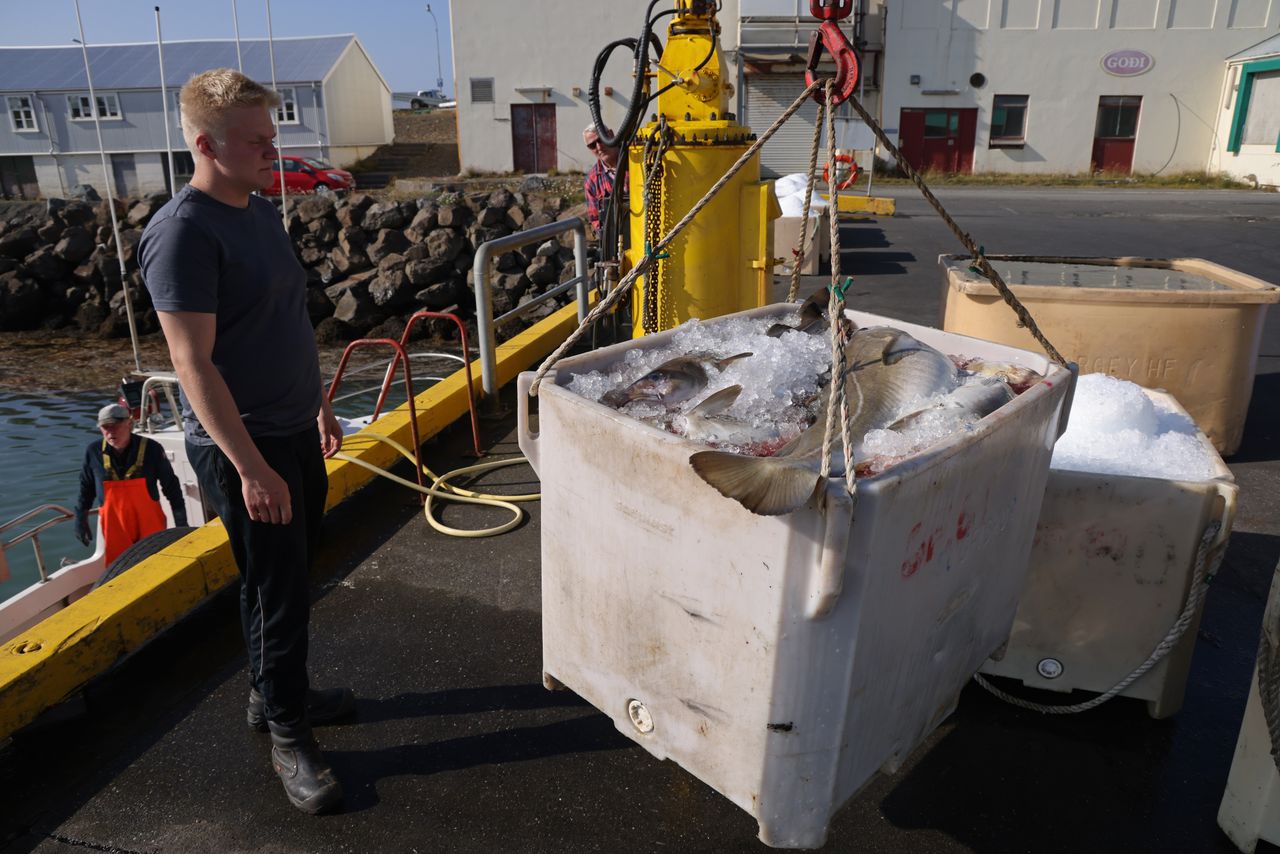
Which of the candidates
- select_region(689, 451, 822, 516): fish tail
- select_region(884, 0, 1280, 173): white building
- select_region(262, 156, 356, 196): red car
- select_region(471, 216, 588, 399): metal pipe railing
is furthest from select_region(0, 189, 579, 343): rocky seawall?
select_region(689, 451, 822, 516): fish tail

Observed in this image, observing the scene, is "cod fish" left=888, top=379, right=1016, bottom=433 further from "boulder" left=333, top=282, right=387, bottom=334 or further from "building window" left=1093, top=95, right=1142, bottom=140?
"building window" left=1093, top=95, right=1142, bottom=140

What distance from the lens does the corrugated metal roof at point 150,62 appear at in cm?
3712

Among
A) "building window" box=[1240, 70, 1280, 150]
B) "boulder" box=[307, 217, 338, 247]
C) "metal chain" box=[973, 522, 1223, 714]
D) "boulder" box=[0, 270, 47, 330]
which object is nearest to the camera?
"metal chain" box=[973, 522, 1223, 714]

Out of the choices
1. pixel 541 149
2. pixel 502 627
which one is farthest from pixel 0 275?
pixel 502 627

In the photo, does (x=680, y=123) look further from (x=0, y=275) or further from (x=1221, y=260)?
(x=0, y=275)

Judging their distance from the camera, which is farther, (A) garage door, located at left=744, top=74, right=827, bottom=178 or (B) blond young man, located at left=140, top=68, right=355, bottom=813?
(A) garage door, located at left=744, top=74, right=827, bottom=178

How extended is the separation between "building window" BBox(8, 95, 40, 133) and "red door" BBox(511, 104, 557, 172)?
2153 cm

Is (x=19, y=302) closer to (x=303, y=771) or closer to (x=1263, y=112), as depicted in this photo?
(x=303, y=771)

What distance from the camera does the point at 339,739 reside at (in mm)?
3088

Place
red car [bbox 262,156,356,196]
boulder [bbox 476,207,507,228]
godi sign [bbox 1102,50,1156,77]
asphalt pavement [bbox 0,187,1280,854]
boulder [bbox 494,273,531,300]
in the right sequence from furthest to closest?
godi sign [bbox 1102,50,1156,77] < red car [bbox 262,156,356,196] < boulder [bbox 476,207,507,228] < boulder [bbox 494,273,531,300] < asphalt pavement [bbox 0,187,1280,854]

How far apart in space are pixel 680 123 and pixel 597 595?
14.5ft

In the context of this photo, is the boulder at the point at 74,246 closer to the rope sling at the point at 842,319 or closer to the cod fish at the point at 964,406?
the rope sling at the point at 842,319

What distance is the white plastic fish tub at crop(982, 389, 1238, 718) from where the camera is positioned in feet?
9.13

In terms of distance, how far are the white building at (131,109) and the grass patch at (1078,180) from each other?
917 inches
